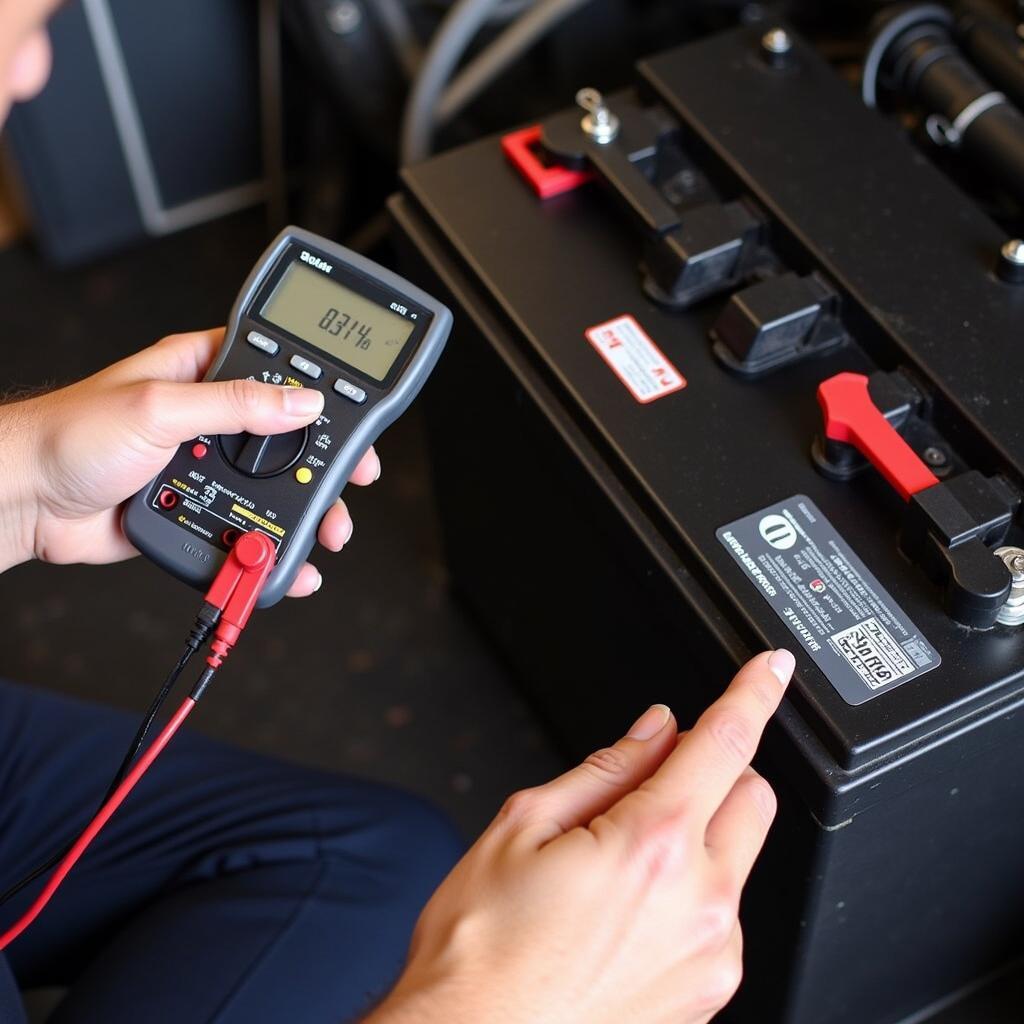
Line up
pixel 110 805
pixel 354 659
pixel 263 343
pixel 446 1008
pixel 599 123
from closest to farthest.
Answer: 1. pixel 446 1008
2. pixel 110 805
3. pixel 263 343
4. pixel 599 123
5. pixel 354 659

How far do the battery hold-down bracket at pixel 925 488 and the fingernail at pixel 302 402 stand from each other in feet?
0.96

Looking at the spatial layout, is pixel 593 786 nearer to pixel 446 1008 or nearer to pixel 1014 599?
pixel 446 1008

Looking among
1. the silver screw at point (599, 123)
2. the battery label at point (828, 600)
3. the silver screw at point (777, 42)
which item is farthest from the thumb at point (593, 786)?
the silver screw at point (777, 42)

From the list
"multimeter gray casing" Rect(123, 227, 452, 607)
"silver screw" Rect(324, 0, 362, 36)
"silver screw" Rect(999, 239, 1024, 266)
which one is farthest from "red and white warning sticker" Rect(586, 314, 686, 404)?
"silver screw" Rect(324, 0, 362, 36)

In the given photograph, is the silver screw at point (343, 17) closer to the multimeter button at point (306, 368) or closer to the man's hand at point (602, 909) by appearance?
the multimeter button at point (306, 368)

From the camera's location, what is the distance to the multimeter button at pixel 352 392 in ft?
2.47

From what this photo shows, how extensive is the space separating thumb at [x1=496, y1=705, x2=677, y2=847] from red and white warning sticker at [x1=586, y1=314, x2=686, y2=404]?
0.23m

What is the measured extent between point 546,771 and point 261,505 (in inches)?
22.8

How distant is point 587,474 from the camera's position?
0.77 m

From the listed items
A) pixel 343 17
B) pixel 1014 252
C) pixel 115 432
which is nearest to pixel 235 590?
pixel 115 432

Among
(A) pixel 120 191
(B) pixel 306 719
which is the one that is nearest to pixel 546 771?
(B) pixel 306 719

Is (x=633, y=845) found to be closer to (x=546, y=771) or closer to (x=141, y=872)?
(x=141, y=872)

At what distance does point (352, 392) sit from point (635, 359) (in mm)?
179

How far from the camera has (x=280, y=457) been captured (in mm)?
751
